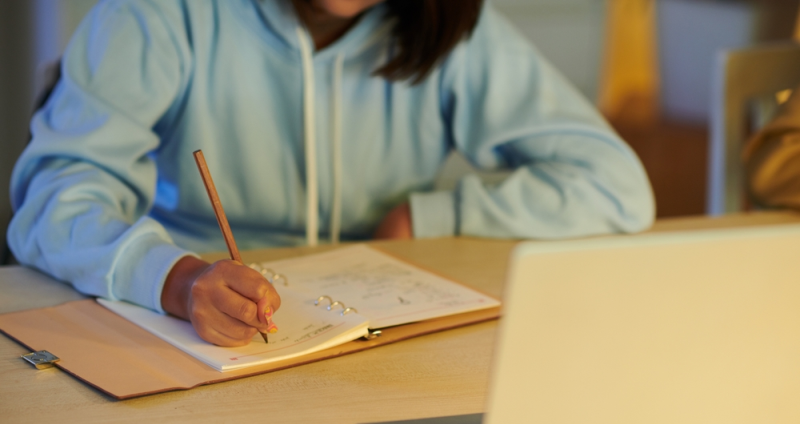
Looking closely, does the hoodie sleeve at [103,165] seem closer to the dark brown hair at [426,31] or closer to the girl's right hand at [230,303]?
the girl's right hand at [230,303]

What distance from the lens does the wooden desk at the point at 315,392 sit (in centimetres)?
48

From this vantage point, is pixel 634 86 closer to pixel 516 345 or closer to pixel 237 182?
pixel 237 182

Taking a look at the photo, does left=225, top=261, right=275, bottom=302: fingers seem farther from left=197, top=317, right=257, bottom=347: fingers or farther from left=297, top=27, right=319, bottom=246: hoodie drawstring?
left=297, top=27, right=319, bottom=246: hoodie drawstring

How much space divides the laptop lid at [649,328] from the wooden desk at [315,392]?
0.58 feet

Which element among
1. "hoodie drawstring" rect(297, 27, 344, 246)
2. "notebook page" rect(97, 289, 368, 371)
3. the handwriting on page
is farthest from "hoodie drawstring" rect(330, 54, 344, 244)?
"notebook page" rect(97, 289, 368, 371)

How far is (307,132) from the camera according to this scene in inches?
38.3

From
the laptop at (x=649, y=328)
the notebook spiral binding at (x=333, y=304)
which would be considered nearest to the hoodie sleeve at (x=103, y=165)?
the notebook spiral binding at (x=333, y=304)

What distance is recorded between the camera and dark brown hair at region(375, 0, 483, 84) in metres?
0.94

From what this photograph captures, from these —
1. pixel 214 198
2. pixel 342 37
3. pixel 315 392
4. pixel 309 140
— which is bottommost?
pixel 315 392

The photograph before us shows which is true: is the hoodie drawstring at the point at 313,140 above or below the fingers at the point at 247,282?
above

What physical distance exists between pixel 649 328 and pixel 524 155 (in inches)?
27.6

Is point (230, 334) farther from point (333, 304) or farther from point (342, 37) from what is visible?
point (342, 37)

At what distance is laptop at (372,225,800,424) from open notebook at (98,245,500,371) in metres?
0.27

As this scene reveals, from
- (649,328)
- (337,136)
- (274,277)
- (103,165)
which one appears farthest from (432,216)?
(649,328)
